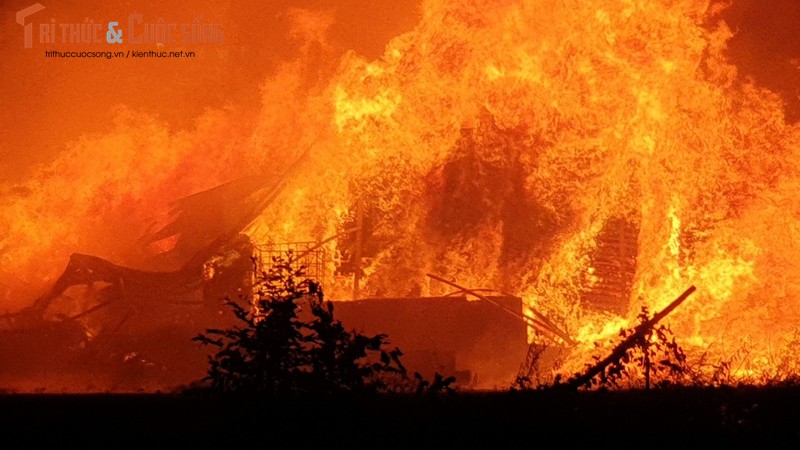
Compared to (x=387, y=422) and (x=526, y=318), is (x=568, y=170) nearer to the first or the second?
(x=526, y=318)

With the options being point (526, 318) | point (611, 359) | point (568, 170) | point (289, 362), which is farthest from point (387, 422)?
point (568, 170)

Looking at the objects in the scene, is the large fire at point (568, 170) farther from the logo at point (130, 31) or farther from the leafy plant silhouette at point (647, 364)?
the logo at point (130, 31)

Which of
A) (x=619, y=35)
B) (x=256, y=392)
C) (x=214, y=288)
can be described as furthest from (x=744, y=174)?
(x=256, y=392)

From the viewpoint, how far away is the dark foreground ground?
14.6 ft

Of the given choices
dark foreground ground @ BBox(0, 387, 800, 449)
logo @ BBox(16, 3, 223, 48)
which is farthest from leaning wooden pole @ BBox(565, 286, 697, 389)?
logo @ BBox(16, 3, 223, 48)

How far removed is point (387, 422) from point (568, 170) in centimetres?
905

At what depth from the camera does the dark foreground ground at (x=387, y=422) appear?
4438 millimetres

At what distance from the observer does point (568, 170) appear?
12758mm

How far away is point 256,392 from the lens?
4.83 m

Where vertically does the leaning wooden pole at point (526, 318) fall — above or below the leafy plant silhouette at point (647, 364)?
above

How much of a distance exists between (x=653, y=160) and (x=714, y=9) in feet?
9.15

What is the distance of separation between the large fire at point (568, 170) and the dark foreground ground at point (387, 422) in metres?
6.05

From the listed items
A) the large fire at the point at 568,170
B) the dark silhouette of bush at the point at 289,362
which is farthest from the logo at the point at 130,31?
the dark silhouette of bush at the point at 289,362

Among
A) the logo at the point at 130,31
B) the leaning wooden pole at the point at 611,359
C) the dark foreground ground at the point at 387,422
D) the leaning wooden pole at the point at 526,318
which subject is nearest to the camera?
the dark foreground ground at the point at 387,422
